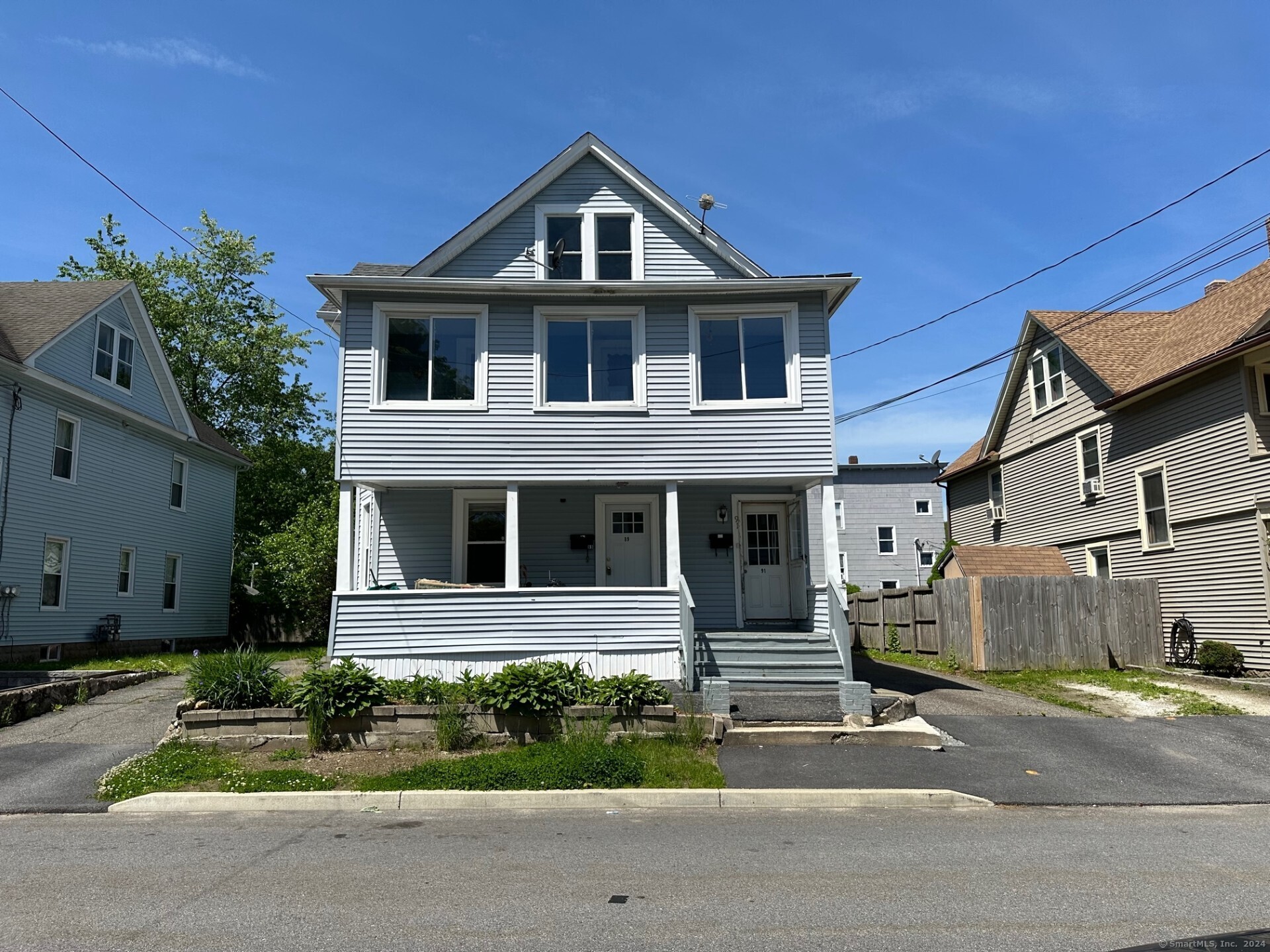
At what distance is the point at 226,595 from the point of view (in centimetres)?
2775

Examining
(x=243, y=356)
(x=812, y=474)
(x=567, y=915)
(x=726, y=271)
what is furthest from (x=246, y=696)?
(x=243, y=356)

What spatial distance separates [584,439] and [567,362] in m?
1.35

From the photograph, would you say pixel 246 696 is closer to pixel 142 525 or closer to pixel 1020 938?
pixel 1020 938

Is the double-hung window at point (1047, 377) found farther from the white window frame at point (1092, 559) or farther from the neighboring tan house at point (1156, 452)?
the white window frame at point (1092, 559)

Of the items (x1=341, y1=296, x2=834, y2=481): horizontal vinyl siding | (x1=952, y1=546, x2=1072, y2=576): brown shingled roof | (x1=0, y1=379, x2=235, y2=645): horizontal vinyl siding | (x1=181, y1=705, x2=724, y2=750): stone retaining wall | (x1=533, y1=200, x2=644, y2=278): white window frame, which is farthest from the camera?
(x1=952, y1=546, x2=1072, y2=576): brown shingled roof

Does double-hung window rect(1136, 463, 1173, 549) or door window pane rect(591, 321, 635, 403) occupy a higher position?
door window pane rect(591, 321, 635, 403)

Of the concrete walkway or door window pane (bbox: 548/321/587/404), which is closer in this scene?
the concrete walkway

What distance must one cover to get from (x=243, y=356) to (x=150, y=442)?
11.3 m

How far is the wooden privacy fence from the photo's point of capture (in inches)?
698

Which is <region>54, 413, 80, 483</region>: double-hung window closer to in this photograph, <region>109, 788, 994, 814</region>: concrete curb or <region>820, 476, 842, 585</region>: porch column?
<region>109, 788, 994, 814</region>: concrete curb

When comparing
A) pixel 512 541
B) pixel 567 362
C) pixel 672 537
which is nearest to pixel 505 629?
pixel 512 541


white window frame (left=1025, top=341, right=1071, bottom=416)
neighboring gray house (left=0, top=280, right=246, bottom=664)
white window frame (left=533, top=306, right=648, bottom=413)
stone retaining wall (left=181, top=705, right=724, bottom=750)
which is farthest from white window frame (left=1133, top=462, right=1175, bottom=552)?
neighboring gray house (left=0, top=280, right=246, bottom=664)

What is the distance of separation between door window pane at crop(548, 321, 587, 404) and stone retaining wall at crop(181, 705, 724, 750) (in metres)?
5.62

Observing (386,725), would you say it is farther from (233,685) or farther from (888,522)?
(888,522)
